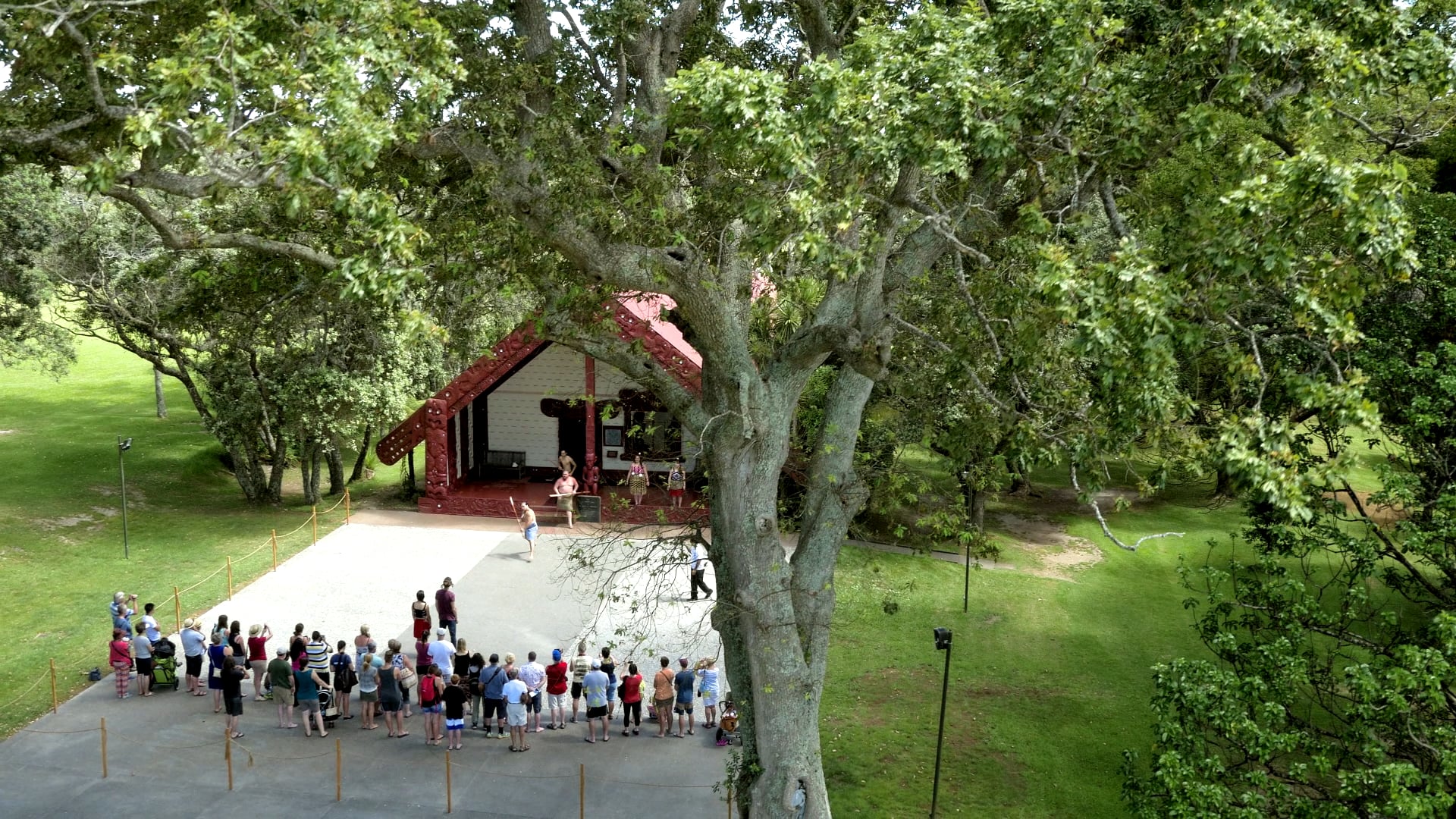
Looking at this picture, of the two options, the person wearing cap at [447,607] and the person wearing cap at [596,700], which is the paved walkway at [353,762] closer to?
the person wearing cap at [596,700]

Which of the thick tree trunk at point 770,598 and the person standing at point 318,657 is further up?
the thick tree trunk at point 770,598

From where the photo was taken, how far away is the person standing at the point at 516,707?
1382 centimetres

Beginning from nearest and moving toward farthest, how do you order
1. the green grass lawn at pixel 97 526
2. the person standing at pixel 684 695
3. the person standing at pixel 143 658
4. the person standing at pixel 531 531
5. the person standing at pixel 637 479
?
the person standing at pixel 684 695
the person standing at pixel 143 658
the green grass lawn at pixel 97 526
the person standing at pixel 531 531
the person standing at pixel 637 479

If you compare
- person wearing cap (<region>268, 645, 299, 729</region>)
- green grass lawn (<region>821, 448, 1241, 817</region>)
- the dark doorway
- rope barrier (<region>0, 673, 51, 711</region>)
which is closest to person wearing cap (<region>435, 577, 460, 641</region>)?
person wearing cap (<region>268, 645, 299, 729</region>)

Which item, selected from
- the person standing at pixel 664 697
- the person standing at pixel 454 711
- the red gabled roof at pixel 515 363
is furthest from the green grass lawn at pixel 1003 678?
the red gabled roof at pixel 515 363

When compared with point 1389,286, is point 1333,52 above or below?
above

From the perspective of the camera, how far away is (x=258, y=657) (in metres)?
15.1

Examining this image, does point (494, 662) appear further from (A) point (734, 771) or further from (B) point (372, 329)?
(B) point (372, 329)

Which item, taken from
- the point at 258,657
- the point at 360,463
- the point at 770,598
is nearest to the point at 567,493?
the point at 360,463

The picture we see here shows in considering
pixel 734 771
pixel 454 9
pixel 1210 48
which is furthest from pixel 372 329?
pixel 1210 48

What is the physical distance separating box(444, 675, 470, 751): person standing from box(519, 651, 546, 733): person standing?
79 centimetres

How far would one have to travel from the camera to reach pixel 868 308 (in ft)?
34.3

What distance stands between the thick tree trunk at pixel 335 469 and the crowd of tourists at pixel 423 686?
9.66m

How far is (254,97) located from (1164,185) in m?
11.1
